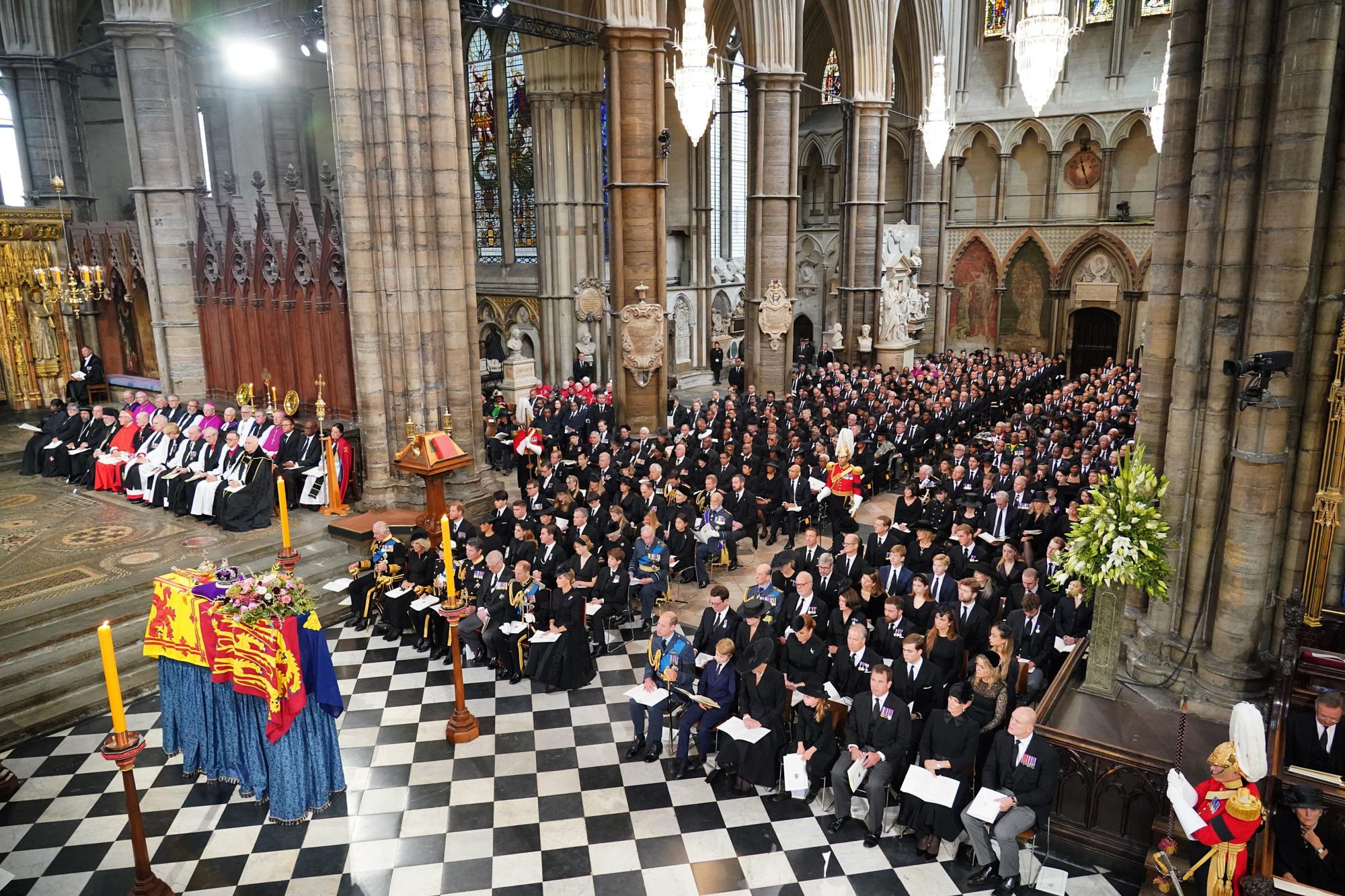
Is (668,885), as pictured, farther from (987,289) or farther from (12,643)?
(987,289)

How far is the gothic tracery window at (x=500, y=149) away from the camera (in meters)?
27.4

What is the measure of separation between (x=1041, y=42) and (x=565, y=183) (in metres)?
16.0

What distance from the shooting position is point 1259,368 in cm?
650

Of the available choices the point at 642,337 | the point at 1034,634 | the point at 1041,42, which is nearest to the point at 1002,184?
the point at 642,337

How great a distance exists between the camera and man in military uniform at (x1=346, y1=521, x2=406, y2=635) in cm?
1084

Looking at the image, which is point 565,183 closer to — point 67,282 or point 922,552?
point 67,282

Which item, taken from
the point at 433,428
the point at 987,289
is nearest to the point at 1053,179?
the point at 987,289

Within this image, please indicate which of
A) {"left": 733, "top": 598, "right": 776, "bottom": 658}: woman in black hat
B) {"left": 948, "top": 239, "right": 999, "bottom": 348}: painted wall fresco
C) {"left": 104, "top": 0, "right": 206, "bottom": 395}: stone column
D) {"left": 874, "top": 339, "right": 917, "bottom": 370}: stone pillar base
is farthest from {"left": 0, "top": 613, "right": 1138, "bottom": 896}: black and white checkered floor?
{"left": 948, "top": 239, "right": 999, "bottom": 348}: painted wall fresco

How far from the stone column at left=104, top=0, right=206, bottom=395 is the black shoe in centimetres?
1691

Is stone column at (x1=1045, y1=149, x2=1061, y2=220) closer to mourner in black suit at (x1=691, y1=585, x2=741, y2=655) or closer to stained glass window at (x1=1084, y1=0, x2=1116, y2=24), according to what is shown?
stained glass window at (x1=1084, y1=0, x2=1116, y2=24)

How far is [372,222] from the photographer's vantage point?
12500mm

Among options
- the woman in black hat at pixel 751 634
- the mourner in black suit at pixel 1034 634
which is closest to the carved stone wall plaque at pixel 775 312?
the woman in black hat at pixel 751 634

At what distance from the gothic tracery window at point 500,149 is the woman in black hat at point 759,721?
22.1 meters

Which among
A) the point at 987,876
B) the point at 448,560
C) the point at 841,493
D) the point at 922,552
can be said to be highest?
the point at 448,560
